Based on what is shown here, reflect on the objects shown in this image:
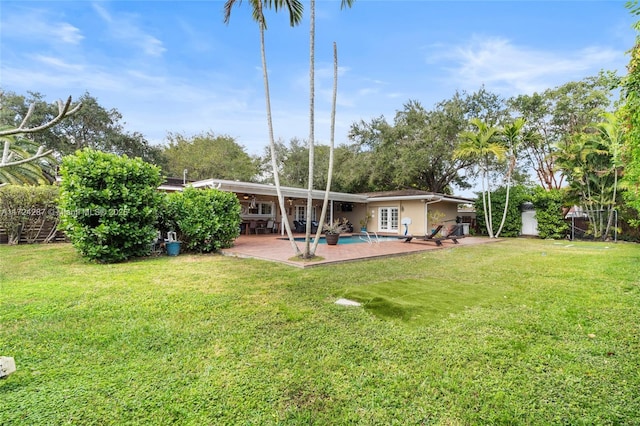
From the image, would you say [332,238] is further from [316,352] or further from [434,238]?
[316,352]

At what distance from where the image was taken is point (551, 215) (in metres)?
16.3

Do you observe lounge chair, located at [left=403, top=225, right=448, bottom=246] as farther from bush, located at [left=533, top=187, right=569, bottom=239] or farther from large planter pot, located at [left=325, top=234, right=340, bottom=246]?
bush, located at [left=533, top=187, right=569, bottom=239]

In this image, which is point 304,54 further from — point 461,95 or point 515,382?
point 461,95

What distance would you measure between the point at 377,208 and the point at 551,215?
962 cm

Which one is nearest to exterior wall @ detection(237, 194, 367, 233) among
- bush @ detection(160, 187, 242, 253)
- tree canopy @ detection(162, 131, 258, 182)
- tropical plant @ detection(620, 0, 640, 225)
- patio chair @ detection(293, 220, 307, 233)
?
patio chair @ detection(293, 220, 307, 233)

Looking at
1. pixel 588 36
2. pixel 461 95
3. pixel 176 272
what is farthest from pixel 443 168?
pixel 176 272

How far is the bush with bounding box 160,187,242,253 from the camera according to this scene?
9.30m

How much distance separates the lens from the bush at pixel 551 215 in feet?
52.9

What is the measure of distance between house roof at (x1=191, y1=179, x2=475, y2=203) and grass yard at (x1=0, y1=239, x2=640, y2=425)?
7705 millimetres

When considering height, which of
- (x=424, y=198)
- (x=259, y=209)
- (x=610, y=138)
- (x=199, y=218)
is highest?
(x=610, y=138)

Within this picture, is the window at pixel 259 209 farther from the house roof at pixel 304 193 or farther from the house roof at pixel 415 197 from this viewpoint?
the house roof at pixel 415 197

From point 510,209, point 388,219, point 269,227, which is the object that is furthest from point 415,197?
point 269,227

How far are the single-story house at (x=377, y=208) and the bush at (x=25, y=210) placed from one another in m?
8.03

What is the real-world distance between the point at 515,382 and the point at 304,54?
8429mm
